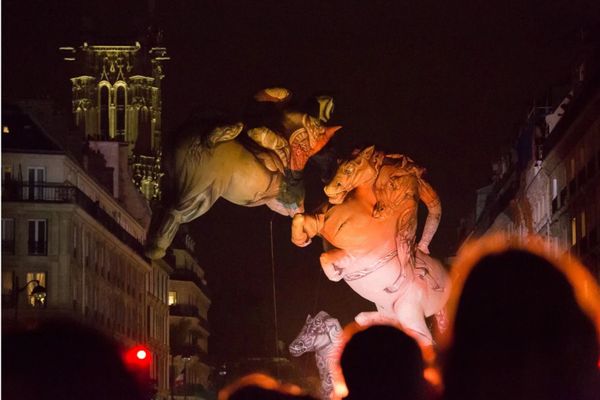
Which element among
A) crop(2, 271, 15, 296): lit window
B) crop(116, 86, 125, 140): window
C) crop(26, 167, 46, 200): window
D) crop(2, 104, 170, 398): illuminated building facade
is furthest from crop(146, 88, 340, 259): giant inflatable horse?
crop(116, 86, 125, 140): window

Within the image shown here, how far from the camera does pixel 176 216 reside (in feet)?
68.1

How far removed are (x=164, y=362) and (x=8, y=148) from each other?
3193 centimetres

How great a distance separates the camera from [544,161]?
70.6 metres

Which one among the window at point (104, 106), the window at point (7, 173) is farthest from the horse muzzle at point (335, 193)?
the window at point (104, 106)

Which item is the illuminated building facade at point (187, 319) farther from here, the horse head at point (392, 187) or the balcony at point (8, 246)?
the horse head at point (392, 187)

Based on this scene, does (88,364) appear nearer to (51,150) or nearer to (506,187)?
(51,150)

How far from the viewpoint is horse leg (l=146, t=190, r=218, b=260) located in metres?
20.4

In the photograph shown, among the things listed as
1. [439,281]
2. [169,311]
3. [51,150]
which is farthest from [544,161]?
[439,281]

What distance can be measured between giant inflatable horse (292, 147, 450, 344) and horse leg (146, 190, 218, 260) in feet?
3.07

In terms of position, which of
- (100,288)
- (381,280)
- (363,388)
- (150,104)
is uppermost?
(150,104)

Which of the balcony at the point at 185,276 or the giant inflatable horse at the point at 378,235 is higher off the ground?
the balcony at the point at 185,276

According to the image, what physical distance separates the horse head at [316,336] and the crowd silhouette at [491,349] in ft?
52.6

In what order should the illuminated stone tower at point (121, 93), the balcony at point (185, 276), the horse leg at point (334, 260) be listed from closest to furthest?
the horse leg at point (334, 260) < the balcony at point (185, 276) < the illuminated stone tower at point (121, 93)

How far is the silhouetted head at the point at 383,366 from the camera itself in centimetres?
550
